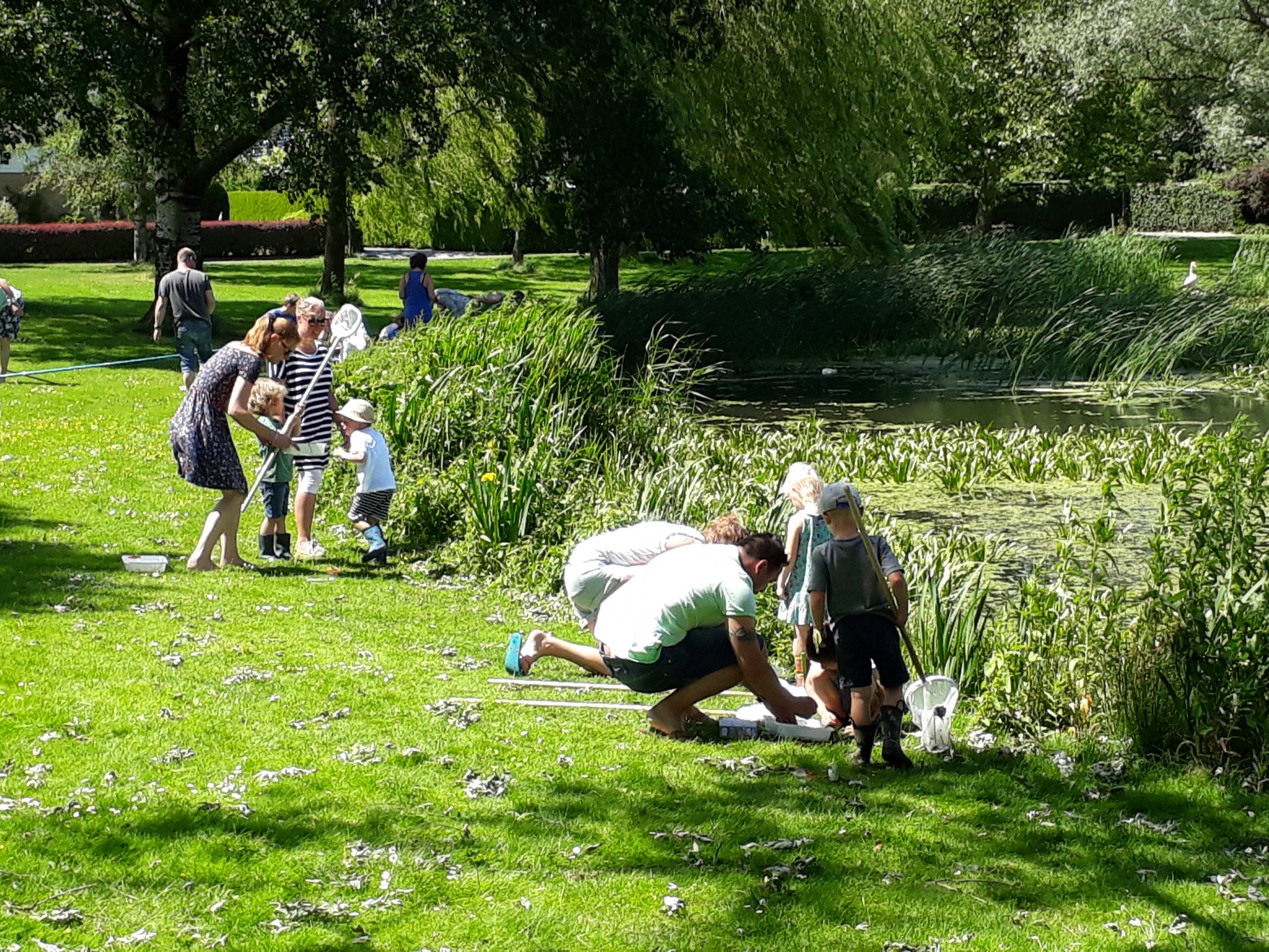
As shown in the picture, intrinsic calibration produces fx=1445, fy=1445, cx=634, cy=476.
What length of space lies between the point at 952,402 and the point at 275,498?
38.5 ft

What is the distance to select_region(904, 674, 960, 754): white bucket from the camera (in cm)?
638

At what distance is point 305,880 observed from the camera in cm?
480

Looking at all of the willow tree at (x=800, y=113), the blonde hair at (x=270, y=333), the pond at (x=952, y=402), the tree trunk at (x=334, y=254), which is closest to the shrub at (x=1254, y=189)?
the willow tree at (x=800, y=113)

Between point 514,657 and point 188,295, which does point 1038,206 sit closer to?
point 188,295

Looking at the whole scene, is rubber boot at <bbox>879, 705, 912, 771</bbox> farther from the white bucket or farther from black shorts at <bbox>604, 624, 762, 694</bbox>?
black shorts at <bbox>604, 624, 762, 694</bbox>

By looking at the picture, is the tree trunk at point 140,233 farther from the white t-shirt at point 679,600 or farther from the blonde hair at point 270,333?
the white t-shirt at point 679,600

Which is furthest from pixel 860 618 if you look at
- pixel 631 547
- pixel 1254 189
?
pixel 1254 189

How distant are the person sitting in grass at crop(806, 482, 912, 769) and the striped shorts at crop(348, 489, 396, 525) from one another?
16.1 feet

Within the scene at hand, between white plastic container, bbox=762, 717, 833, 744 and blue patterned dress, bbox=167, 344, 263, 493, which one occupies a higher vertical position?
blue patterned dress, bbox=167, 344, 263, 493

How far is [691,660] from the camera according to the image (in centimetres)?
658

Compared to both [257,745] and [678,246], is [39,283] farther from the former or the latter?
[257,745]

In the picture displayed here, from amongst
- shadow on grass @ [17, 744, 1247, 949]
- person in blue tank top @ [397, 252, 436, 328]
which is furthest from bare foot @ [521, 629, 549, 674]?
person in blue tank top @ [397, 252, 436, 328]

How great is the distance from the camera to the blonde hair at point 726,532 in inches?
265

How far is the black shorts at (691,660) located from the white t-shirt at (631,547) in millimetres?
783
